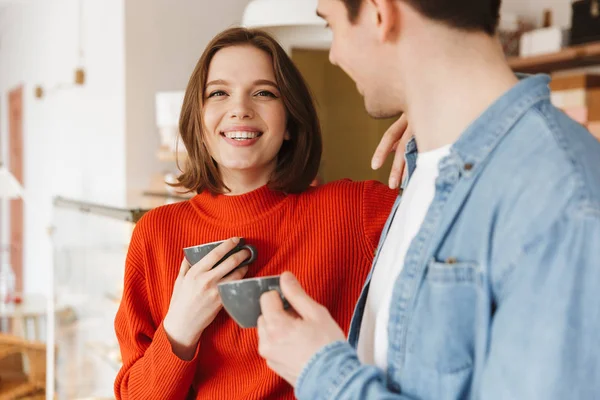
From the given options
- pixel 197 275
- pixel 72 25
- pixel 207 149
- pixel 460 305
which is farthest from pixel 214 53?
pixel 72 25

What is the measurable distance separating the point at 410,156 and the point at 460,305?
13.2 inches

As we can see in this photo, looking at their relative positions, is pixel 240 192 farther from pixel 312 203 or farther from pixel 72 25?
pixel 72 25

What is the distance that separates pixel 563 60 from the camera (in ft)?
7.89

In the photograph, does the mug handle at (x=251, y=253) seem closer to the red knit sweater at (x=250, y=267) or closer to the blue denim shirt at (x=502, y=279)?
the red knit sweater at (x=250, y=267)

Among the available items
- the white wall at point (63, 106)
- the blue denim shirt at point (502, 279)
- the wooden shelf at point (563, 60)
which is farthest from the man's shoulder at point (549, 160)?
the wooden shelf at point (563, 60)

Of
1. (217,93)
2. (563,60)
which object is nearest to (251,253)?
(217,93)

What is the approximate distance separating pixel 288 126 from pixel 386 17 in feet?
1.79

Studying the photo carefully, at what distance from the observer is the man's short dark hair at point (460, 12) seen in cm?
67

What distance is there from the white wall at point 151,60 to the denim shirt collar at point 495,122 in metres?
2.83

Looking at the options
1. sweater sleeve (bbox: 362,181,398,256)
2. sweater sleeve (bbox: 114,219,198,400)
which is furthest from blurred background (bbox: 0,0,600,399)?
sweater sleeve (bbox: 362,181,398,256)

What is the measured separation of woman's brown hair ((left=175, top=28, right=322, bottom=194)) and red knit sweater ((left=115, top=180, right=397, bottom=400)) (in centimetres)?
4

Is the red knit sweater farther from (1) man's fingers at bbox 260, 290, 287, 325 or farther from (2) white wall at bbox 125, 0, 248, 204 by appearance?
(2) white wall at bbox 125, 0, 248, 204

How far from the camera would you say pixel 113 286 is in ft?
6.68

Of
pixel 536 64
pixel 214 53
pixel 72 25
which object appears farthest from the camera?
pixel 72 25
